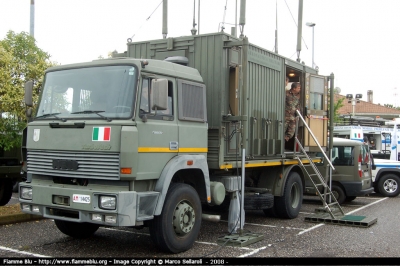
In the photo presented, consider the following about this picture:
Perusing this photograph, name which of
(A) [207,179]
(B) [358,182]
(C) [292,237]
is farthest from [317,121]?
(A) [207,179]

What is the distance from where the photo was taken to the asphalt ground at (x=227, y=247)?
22.5 feet

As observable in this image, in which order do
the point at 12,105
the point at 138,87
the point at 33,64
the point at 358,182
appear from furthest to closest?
the point at 358,182 < the point at 33,64 < the point at 12,105 < the point at 138,87

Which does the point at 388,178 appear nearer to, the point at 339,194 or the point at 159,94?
the point at 339,194

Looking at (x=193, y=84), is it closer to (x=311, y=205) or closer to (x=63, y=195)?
(x=63, y=195)

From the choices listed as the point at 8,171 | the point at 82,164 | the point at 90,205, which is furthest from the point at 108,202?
the point at 8,171

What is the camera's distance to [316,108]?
11195 mm

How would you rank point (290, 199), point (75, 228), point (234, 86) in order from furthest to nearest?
point (290, 199) < point (234, 86) < point (75, 228)

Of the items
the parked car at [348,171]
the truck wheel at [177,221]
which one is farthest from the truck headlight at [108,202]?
the parked car at [348,171]

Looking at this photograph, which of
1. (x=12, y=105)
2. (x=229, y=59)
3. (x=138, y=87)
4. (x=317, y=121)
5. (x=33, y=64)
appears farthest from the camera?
(x=317, y=121)

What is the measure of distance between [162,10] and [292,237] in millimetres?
5378

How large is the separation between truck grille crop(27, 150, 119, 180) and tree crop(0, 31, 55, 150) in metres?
3.31

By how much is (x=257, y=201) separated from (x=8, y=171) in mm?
5524

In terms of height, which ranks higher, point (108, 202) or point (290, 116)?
point (290, 116)

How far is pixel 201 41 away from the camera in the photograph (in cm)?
798
